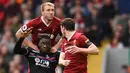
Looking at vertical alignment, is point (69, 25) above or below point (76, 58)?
above

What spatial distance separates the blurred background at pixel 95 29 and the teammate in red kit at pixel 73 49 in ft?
20.3

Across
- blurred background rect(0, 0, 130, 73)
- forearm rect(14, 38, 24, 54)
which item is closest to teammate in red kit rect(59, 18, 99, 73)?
forearm rect(14, 38, 24, 54)

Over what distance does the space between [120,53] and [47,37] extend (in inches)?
267

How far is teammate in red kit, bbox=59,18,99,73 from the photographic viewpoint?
456 inches

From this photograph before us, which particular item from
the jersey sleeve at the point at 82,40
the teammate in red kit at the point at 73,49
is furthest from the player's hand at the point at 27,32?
the jersey sleeve at the point at 82,40

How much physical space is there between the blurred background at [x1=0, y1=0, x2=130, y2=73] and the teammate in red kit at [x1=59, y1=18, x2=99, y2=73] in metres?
6.18

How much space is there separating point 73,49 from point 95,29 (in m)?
8.01

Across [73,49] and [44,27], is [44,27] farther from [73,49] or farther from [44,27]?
[73,49]

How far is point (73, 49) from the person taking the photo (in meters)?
11.6

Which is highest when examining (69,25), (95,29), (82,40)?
(95,29)

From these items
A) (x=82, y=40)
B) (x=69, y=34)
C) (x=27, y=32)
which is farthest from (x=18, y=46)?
(x=82, y=40)

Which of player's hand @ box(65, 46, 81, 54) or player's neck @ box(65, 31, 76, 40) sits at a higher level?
player's neck @ box(65, 31, 76, 40)

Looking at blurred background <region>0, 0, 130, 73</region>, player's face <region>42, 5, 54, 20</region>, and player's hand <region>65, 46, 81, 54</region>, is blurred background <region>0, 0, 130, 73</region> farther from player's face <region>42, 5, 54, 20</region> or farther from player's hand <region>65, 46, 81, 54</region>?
player's hand <region>65, 46, 81, 54</region>

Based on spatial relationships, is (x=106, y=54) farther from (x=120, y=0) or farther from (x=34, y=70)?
(x=34, y=70)
